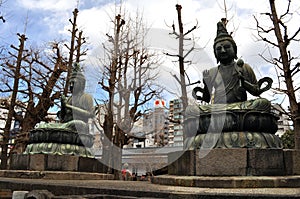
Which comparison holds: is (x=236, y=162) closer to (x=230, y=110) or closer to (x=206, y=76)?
(x=230, y=110)

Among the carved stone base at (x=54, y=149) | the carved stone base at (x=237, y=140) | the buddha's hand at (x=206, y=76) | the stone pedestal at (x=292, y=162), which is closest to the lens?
the carved stone base at (x=237, y=140)

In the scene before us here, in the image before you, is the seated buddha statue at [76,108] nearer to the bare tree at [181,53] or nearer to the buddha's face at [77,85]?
the buddha's face at [77,85]

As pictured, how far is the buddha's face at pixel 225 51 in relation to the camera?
6.68 m

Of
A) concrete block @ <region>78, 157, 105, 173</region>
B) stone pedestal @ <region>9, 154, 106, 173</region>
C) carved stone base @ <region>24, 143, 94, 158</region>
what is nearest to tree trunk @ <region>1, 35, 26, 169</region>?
stone pedestal @ <region>9, 154, 106, 173</region>

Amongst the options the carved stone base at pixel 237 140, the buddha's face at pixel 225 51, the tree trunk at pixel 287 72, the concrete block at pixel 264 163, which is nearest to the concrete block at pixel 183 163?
the carved stone base at pixel 237 140

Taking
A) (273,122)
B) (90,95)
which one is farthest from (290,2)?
(90,95)

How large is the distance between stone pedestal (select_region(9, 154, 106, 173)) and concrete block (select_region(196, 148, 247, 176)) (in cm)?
426

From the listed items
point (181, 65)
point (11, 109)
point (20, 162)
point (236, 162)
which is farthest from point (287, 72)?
point (11, 109)

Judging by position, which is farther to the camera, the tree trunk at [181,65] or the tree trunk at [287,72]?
the tree trunk at [181,65]

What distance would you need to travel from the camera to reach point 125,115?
1355cm

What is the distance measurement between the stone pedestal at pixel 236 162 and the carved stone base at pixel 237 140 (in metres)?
0.15

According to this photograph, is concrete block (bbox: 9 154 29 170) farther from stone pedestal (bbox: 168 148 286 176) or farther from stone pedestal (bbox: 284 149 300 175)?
stone pedestal (bbox: 284 149 300 175)

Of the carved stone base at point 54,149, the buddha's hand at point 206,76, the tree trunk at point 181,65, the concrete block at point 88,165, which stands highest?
the tree trunk at point 181,65

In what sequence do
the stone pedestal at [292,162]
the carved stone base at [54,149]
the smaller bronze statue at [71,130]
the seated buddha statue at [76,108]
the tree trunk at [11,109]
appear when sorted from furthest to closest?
the tree trunk at [11,109] < the seated buddha statue at [76,108] < the smaller bronze statue at [71,130] < the carved stone base at [54,149] < the stone pedestal at [292,162]
